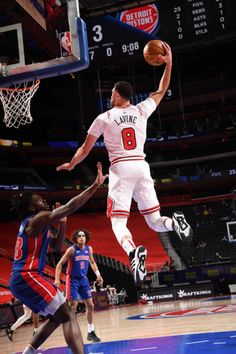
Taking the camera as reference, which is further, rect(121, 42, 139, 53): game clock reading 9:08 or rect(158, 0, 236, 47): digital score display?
rect(121, 42, 139, 53): game clock reading 9:08

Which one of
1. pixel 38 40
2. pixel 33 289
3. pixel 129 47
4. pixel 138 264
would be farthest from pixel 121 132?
pixel 129 47

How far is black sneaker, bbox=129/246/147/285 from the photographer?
4.21m

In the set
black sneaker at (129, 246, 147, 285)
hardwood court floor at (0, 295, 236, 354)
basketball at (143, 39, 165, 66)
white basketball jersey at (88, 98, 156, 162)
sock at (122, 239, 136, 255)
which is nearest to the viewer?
black sneaker at (129, 246, 147, 285)

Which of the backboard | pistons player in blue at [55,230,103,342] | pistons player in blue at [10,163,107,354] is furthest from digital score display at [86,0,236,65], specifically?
pistons player in blue at [10,163,107,354]

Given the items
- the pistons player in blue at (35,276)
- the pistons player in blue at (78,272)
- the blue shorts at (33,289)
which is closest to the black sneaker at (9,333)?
the pistons player in blue at (78,272)

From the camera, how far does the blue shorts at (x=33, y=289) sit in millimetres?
5152

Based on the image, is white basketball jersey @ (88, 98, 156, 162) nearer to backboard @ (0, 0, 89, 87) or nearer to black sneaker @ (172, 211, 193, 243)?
black sneaker @ (172, 211, 193, 243)

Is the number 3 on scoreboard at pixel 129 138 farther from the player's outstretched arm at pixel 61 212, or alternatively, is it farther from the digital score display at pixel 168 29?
the digital score display at pixel 168 29

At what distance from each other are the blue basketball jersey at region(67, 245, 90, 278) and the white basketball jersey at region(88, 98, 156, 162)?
5.32 m

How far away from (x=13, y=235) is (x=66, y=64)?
19783mm

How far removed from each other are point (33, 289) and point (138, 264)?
1473 millimetres

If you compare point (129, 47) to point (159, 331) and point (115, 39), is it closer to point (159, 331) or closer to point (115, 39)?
point (115, 39)

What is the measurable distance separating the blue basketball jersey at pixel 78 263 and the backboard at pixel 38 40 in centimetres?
383

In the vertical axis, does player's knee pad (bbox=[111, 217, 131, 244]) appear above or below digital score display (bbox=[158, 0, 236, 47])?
below
